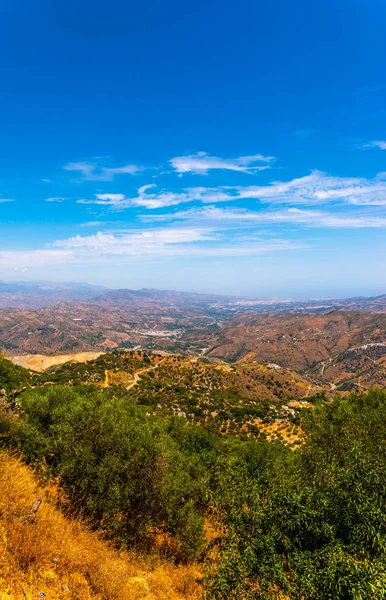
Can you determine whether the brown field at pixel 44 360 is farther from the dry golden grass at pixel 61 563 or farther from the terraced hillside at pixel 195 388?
the dry golden grass at pixel 61 563

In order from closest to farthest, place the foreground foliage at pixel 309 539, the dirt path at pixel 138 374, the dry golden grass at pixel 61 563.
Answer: the foreground foliage at pixel 309 539 → the dry golden grass at pixel 61 563 → the dirt path at pixel 138 374

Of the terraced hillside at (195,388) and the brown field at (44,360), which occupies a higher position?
the terraced hillside at (195,388)

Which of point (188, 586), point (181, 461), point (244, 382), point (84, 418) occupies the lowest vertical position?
point (244, 382)

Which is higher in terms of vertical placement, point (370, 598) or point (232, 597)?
point (370, 598)

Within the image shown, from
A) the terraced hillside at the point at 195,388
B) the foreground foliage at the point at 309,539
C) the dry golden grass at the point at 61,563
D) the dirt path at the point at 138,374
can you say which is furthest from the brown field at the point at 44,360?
the foreground foliage at the point at 309,539

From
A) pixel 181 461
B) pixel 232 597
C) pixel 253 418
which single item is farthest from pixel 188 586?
pixel 253 418

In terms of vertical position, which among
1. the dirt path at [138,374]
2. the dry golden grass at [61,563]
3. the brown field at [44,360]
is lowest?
the brown field at [44,360]

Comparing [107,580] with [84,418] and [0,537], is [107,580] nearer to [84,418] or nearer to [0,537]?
[0,537]

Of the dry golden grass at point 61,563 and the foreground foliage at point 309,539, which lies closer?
the foreground foliage at point 309,539
